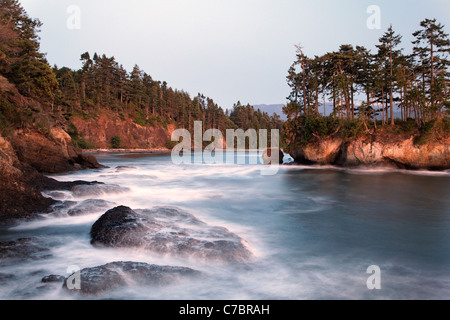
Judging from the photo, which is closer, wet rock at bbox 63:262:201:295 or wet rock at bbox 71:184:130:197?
wet rock at bbox 63:262:201:295

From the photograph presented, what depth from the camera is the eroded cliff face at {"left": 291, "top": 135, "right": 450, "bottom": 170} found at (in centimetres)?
2212

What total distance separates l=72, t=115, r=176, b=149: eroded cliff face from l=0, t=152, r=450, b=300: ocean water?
50660 mm

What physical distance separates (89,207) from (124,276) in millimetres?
4962

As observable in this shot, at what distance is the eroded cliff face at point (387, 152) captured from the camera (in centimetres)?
2212

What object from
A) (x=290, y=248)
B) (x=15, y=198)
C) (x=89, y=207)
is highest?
(x=15, y=198)

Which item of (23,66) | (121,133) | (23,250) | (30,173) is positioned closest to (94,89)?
(121,133)

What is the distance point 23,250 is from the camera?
5477 mm

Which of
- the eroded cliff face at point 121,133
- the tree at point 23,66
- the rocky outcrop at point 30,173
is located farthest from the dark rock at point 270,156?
the eroded cliff face at point 121,133

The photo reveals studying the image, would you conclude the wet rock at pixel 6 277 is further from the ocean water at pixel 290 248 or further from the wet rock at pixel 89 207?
the wet rock at pixel 89 207

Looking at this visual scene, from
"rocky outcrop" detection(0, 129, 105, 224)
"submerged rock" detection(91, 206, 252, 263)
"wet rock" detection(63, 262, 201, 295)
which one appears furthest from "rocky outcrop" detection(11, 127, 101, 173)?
"wet rock" detection(63, 262, 201, 295)

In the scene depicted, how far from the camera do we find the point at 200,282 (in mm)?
4562

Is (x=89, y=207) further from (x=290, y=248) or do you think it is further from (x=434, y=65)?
(x=434, y=65)

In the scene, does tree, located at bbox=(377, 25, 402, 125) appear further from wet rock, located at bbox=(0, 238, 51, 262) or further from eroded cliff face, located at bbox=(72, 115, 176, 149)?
eroded cliff face, located at bbox=(72, 115, 176, 149)
